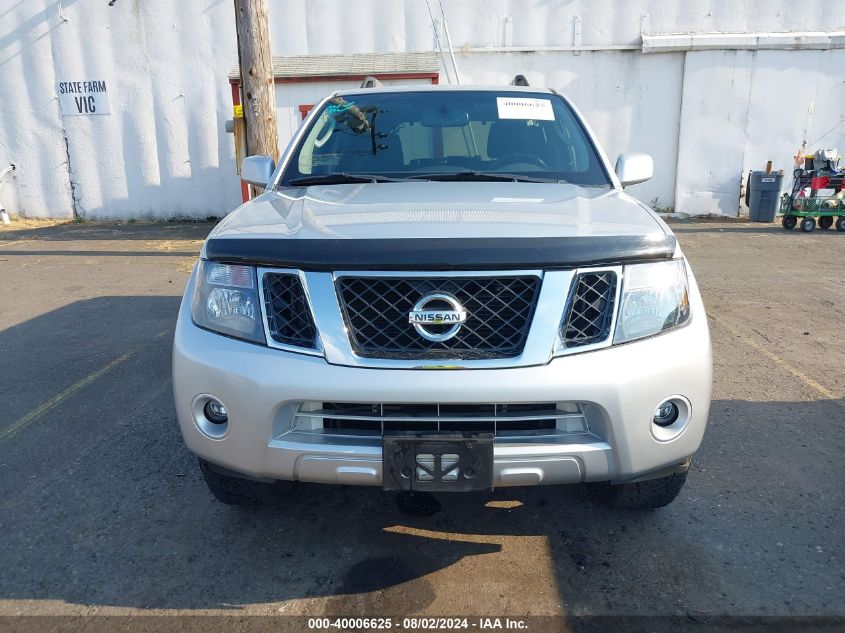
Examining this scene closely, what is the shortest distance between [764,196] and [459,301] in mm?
11550

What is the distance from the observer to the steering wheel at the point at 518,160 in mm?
3524

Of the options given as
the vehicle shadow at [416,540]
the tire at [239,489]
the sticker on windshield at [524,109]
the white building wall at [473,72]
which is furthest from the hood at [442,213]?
the white building wall at [473,72]

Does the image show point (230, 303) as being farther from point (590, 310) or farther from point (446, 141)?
point (446, 141)

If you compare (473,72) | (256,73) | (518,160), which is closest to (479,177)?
(518,160)

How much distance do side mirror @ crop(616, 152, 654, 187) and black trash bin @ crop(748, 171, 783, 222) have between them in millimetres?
9634

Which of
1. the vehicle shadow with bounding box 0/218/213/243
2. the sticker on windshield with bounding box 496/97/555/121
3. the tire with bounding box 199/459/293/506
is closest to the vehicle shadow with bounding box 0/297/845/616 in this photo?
the tire with bounding box 199/459/293/506

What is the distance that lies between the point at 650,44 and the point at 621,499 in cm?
1107

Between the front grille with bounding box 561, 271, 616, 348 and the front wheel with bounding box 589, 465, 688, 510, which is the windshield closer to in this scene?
the front grille with bounding box 561, 271, 616, 348

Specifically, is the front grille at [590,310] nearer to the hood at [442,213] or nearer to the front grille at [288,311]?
the hood at [442,213]

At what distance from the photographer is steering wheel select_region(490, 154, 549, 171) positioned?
3.52 metres

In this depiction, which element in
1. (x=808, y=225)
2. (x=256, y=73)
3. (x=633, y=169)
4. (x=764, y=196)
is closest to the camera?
(x=633, y=169)

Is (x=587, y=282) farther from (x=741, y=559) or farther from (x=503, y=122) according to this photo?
(x=503, y=122)

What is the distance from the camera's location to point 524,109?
3828 millimetres

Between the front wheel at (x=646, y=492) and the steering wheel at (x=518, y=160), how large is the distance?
164cm
